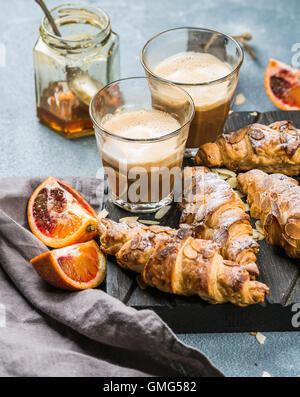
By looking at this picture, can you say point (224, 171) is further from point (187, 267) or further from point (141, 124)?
point (187, 267)

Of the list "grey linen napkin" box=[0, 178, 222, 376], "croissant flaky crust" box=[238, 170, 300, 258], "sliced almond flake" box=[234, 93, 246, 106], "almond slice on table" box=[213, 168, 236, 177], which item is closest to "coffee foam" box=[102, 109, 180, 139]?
"almond slice on table" box=[213, 168, 236, 177]

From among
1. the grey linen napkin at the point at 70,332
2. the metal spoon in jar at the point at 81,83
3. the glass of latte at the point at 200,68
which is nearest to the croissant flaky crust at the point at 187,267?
the grey linen napkin at the point at 70,332

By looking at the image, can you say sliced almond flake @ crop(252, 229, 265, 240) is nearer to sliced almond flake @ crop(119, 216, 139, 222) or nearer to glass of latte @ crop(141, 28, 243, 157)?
sliced almond flake @ crop(119, 216, 139, 222)

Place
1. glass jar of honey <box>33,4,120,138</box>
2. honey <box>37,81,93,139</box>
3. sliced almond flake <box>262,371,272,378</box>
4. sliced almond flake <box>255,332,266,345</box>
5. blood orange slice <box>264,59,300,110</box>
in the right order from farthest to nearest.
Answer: blood orange slice <box>264,59,300,110</box> → honey <box>37,81,93,139</box> → glass jar of honey <box>33,4,120,138</box> → sliced almond flake <box>255,332,266,345</box> → sliced almond flake <box>262,371,272,378</box>

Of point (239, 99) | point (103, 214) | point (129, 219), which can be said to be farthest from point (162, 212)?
point (239, 99)

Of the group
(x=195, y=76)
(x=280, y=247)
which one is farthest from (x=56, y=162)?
(x=280, y=247)

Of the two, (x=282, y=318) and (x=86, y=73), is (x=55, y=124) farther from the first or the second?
(x=282, y=318)

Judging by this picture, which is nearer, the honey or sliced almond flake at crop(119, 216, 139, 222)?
sliced almond flake at crop(119, 216, 139, 222)
